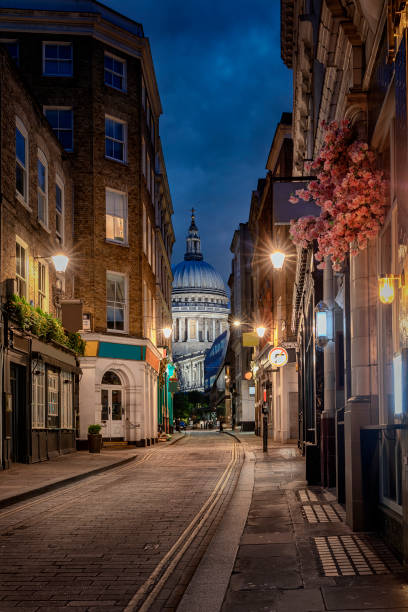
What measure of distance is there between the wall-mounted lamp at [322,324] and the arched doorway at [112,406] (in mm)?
23350

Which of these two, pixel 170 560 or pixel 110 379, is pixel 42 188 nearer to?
pixel 110 379

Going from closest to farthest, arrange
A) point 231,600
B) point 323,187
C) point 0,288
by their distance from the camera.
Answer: point 231,600 < point 323,187 < point 0,288

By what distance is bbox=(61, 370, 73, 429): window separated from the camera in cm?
2995

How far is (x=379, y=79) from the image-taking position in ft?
29.3

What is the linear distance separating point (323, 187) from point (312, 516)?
4.81 m

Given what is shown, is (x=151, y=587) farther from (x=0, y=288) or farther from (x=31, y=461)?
(x=31, y=461)

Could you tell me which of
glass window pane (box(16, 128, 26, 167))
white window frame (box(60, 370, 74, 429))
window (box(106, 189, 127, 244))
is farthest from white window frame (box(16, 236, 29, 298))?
window (box(106, 189, 127, 244))

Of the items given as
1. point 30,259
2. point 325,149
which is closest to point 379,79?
point 325,149

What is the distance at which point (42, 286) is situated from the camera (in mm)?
27266

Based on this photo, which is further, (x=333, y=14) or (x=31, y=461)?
(x=31, y=461)

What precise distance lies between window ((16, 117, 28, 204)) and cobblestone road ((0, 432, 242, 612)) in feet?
36.5

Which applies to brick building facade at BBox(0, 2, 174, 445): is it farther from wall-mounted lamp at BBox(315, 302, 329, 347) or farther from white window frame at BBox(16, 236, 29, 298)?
wall-mounted lamp at BBox(315, 302, 329, 347)

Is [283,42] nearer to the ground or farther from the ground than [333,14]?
farther from the ground

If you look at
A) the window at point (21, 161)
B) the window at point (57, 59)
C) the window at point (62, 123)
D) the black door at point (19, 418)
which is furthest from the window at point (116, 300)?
the black door at point (19, 418)
